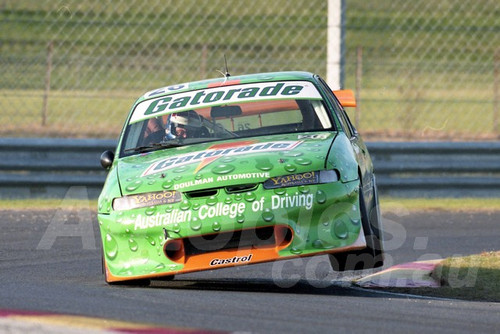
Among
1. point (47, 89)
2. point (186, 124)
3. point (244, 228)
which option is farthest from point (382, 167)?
point (244, 228)

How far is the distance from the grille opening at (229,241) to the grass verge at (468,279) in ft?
3.94

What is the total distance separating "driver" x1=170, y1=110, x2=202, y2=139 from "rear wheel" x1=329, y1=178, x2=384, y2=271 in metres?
1.35

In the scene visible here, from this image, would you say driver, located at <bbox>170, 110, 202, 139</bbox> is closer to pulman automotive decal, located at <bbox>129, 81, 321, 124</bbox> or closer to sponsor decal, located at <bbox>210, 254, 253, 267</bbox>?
pulman automotive decal, located at <bbox>129, 81, 321, 124</bbox>

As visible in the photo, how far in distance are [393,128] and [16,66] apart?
20.6ft

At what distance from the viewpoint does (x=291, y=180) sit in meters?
6.44

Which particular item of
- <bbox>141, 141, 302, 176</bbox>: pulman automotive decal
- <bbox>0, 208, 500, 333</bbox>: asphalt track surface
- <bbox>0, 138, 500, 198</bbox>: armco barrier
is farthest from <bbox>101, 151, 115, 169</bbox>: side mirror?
<bbox>0, 138, 500, 198</bbox>: armco barrier

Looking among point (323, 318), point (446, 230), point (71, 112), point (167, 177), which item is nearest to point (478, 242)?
point (446, 230)

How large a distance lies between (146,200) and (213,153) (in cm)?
61

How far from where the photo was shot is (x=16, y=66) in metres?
15.3

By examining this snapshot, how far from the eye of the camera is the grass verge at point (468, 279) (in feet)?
23.1

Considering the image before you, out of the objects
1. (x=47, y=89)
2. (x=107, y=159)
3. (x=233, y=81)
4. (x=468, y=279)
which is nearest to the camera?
(x=468, y=279)

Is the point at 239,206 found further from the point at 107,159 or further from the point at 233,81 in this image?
the point at 233,81

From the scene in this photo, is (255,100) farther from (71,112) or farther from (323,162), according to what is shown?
(71,112)

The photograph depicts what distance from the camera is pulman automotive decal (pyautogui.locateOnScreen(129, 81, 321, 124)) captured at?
7871 mm
